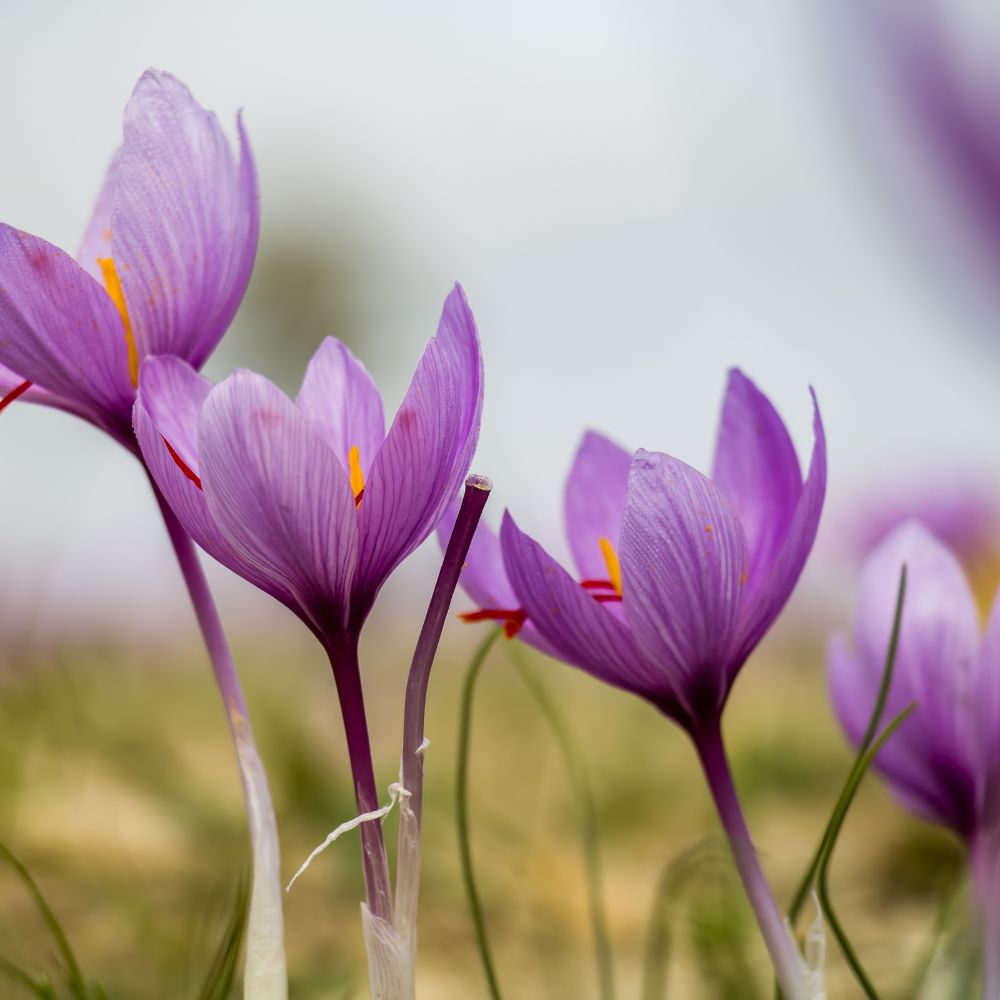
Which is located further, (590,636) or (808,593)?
(808,593)

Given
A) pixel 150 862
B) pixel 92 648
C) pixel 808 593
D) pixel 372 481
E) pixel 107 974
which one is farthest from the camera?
pixel 808 593

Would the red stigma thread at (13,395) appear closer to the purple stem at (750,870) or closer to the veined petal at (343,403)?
the veined petal at (343,403)

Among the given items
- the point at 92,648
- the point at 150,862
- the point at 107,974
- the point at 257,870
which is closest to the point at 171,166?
the point at 257,870

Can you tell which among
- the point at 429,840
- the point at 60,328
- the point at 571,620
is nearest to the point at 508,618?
the point at 571,620

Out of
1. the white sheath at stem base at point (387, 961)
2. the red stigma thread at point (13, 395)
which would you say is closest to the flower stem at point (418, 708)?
the white sheath at stem base at point (387, 961)

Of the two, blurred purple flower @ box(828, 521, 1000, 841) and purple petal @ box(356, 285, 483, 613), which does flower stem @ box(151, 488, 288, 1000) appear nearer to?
purple petal @ box(356, 285, 483, 613)

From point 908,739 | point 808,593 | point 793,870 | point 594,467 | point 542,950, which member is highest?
point 594,467

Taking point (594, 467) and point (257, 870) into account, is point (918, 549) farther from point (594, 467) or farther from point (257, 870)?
point (257, 870)

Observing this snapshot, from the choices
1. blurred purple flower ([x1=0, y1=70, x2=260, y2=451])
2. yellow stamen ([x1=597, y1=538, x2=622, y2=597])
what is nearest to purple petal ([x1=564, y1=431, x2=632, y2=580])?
yellow stamen ([x1=597, y1=538, x2=622, y2=597])
